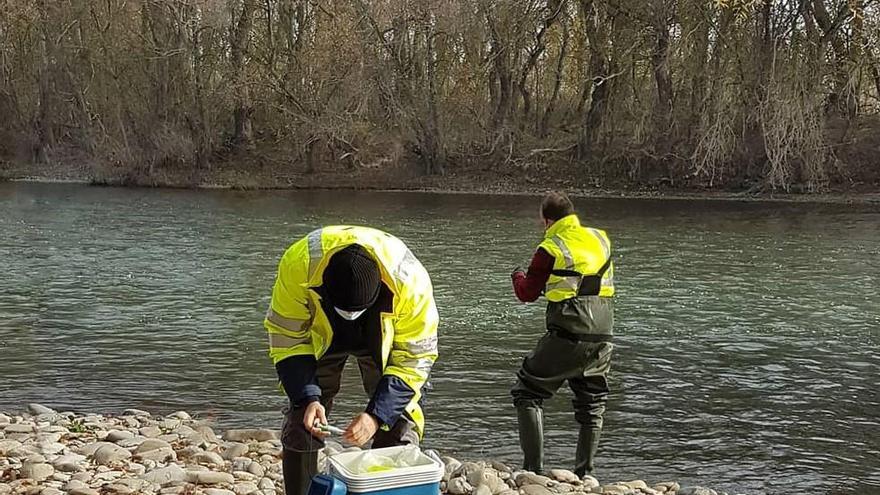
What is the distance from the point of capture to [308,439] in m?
4.11

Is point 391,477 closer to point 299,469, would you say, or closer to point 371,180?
point 299,469

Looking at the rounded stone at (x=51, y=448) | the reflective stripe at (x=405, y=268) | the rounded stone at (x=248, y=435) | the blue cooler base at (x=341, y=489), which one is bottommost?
the rounded stone at (x=248, y=435)

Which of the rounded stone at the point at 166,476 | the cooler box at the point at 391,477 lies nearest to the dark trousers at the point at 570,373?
the rounded stone at the point at 166,476

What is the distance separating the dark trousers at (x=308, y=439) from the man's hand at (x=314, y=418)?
9cm

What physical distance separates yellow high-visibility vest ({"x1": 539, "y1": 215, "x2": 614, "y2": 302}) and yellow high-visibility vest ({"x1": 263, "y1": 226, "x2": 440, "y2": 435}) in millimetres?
1947

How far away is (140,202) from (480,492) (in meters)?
27.0

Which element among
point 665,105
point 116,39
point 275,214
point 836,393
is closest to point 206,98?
point 116,39

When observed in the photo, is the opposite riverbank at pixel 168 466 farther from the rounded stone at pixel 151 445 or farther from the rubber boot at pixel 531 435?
the rubber boot at pixel 531 435

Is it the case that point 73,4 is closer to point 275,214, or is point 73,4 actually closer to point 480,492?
point 275,214

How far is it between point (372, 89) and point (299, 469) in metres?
35.5

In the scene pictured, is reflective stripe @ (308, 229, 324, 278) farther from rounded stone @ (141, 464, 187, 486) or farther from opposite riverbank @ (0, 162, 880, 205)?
opposite riverbank @ (0, 162, 880, 205)

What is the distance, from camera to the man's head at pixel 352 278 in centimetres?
367

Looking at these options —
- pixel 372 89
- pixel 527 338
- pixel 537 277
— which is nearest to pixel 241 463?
pixel 537 277

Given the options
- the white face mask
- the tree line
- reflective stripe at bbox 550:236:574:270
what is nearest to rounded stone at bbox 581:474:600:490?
reflective stripe at bbox 550:236:574:270
